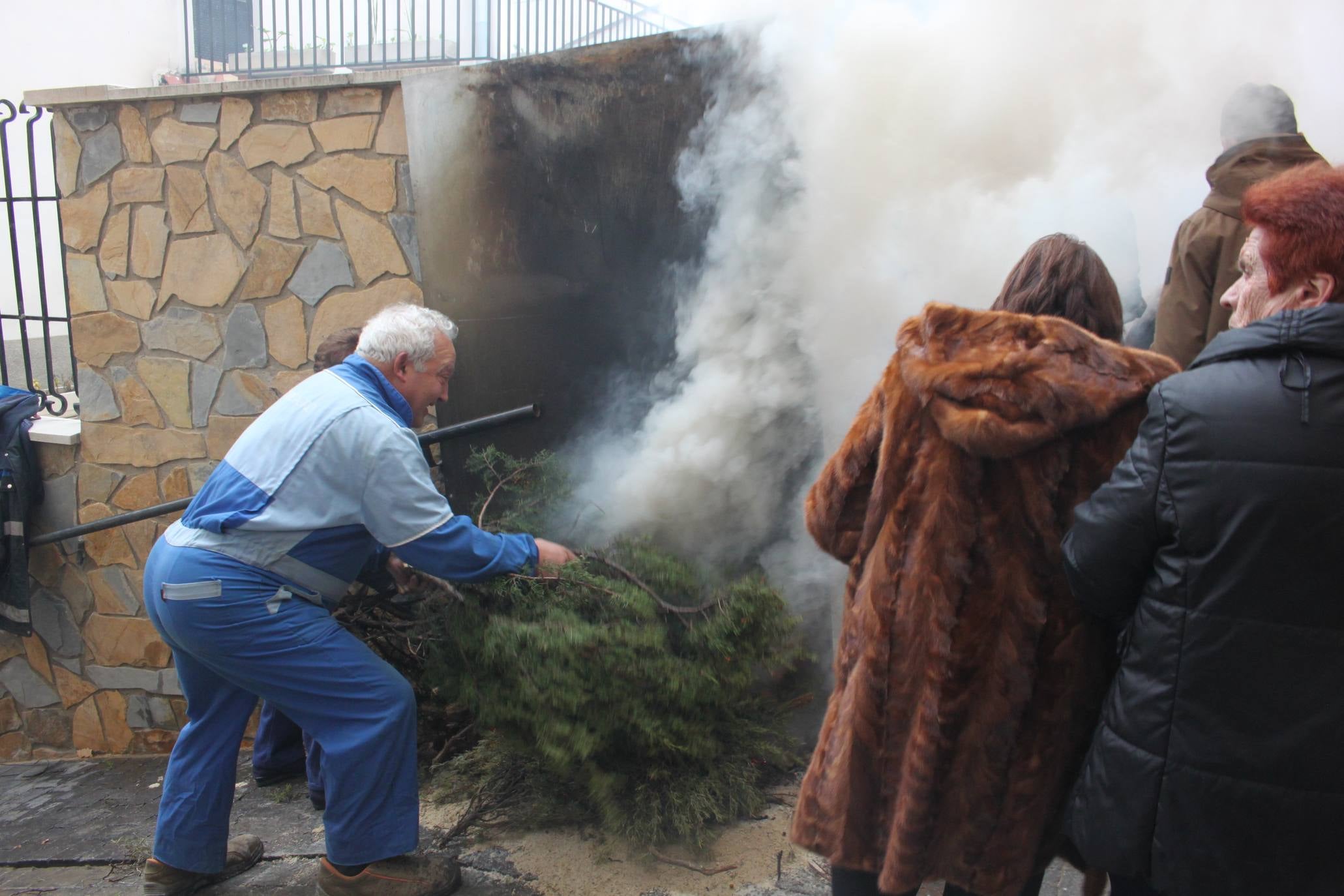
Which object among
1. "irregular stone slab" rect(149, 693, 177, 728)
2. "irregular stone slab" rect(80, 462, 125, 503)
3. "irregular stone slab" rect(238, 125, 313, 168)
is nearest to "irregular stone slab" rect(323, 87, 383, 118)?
"irregular stone slab" rect(238, 125, 313, 168)

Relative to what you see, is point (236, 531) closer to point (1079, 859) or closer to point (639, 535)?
point (639, 535)

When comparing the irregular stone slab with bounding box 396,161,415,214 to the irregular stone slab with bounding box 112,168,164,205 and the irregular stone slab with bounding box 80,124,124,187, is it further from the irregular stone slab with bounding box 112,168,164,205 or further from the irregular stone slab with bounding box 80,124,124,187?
the irregular stone slab with bounding box 80,124,124,187

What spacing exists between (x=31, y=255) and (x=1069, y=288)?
8.21 metres

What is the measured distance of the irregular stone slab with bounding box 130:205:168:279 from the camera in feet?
14.7

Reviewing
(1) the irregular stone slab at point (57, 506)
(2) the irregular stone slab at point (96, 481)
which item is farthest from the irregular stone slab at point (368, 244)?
(1) the irregular stone slab at point (57, 506)

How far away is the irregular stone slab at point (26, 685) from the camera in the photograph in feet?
16.6

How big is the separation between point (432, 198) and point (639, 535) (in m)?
1.65

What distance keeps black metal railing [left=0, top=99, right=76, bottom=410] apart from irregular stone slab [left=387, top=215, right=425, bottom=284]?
1.80 metres

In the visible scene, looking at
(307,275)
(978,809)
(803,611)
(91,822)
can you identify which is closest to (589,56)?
(307,275)

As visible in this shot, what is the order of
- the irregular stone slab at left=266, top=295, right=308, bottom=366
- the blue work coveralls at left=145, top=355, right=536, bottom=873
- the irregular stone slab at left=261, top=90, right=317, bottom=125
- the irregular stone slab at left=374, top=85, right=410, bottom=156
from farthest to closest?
1. the irregular stone slab at left=266, top=295, right=308, bottom=366
2. the irregular stone slab at left=261, top=90, right=317, bottom=125
3. the irregular stone slab at left=374, top=85, right=410, bottom=156
4. the blue work coveralls at left=145, top=355, right=536, bottom=873

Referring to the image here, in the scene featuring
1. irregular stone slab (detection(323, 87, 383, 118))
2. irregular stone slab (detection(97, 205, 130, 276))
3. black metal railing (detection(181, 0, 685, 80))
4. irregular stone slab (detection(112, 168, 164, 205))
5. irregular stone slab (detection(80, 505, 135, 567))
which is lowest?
irregular stone slab (detection(80, 505, 135, 567))

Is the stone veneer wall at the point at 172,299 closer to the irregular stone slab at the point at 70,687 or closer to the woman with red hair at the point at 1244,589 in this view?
the irregular stone slab at the point at 70,687

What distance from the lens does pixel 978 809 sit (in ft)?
6.07

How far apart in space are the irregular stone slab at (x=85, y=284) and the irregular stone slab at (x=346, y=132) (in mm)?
1374
